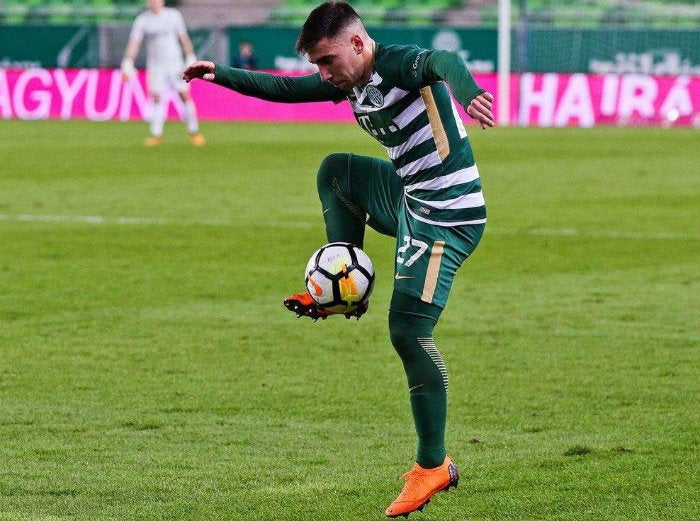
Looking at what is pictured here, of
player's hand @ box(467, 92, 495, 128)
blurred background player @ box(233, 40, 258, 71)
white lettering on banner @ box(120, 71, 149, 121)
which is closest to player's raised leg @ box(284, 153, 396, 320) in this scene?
player's hand @ box(467, 92, 495, 128)

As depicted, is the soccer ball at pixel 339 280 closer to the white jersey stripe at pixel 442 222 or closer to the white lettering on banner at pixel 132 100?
the white jersey stripe at pixel 442 222

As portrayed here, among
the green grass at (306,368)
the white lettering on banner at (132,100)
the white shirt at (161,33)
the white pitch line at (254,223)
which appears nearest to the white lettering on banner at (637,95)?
the white shirt at (161,33)

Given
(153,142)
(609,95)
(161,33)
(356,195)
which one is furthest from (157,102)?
(356,195)

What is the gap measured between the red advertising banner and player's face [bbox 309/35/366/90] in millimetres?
25279

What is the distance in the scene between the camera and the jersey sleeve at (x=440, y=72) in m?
4.99

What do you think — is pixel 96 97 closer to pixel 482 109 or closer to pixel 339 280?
pixel 339 280

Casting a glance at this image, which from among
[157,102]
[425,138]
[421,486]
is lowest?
[157,102]

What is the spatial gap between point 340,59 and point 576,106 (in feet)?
86.7

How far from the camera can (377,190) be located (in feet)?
20.7

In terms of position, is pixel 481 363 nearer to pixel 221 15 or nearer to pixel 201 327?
pixel 201 327

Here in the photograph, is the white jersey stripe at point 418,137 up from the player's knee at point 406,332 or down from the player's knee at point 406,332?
up

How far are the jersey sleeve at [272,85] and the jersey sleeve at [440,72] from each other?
713 millimetres

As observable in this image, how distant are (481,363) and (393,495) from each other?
8.98ft

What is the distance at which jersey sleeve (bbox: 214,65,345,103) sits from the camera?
608 cm
